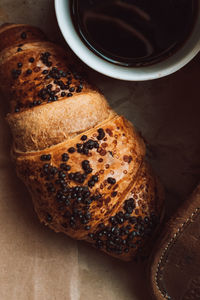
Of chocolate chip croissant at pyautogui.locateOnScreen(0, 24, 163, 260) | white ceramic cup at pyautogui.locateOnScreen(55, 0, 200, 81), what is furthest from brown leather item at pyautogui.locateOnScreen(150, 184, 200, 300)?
white ceramic cup at pyautogui.locateOnScreen(55, 0, 200, 81)

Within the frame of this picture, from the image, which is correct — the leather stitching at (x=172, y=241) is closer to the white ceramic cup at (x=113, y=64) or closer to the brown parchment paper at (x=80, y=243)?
the brown parchment paper at (x=80, y=243)

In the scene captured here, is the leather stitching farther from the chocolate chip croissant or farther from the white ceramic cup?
the white ceramic cup

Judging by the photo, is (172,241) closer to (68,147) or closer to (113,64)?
(68,147)

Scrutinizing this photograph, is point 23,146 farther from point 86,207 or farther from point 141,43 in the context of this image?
point 141,43

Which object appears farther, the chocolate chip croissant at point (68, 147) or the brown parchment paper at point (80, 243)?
the brown parchment paper at point (80, 243)

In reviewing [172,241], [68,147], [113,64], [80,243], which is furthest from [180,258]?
[113,64]

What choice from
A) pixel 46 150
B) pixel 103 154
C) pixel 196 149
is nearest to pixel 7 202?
pixel 46 150

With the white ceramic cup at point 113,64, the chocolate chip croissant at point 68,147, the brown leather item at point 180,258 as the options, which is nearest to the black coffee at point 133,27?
the white ceramic cup at point 113,64
